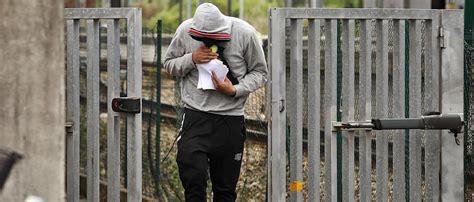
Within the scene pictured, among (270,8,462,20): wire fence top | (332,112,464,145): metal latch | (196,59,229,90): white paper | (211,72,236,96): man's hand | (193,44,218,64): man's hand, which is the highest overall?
(270,8,462,20): wire fence top

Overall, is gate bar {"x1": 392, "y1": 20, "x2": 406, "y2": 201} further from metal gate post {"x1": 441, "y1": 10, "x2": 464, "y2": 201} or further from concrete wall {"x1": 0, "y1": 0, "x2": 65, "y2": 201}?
concrete wall {"x1": 0, "y1": 0, "x2": 65, "y2": 201}

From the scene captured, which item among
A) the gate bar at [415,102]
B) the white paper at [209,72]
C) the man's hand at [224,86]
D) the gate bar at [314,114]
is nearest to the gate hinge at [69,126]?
the white paper at [209,72]

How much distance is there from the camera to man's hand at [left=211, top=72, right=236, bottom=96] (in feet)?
26.0

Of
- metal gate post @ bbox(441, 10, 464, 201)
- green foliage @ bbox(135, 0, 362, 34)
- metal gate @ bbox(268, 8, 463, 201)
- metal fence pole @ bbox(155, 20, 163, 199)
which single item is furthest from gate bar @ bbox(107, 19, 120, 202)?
green foliage @ bbox(135, 0, 362, 34)

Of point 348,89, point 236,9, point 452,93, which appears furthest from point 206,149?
point 236,9

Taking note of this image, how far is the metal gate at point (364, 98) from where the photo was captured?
25.8 feet

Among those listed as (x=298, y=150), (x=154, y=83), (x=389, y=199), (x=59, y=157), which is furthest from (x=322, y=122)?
(x=154, y=83)

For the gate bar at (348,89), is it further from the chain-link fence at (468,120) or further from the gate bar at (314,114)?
the chain-link fence at (468,120)

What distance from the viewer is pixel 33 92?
5.97 m

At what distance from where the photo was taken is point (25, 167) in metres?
5.96

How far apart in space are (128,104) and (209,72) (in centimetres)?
60

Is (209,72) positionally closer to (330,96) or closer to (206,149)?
(206,149)

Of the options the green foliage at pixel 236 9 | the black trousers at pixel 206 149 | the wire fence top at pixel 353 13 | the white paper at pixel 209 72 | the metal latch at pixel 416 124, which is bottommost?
the black trousers at pixel 206 149

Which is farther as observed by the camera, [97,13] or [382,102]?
[382,102]
